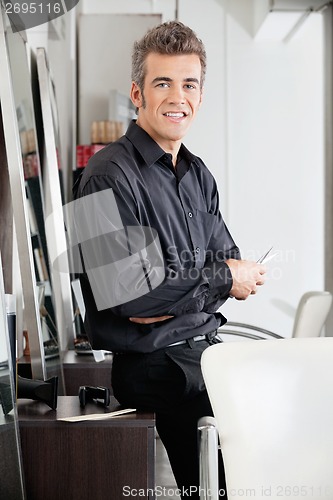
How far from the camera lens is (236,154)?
6.39 metres

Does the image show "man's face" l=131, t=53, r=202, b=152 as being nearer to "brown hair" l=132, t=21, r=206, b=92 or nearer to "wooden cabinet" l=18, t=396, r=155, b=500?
"brown hair" l=132, t=21, r=206, b=92

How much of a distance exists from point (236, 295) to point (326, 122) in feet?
15.2

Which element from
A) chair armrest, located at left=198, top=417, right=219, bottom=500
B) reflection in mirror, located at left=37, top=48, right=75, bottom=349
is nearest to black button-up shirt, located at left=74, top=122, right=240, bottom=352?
chair armrest, located at left=198, top=417, right=219, bottom=500

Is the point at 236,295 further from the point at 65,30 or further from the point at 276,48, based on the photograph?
the point at 276,48

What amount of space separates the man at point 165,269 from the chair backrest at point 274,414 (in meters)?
0.27

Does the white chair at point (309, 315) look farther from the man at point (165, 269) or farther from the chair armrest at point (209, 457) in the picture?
the chair armrest at point (209, 457)

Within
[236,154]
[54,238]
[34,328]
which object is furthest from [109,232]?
[236,154]

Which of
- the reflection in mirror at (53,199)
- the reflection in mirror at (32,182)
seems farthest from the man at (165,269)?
the reflection in mirror at (53,199)

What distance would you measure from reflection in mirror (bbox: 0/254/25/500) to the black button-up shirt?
236mm

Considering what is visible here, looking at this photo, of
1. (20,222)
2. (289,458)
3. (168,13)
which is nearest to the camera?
(289,458)

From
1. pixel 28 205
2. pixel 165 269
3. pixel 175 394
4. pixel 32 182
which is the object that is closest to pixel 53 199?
pixel 32 182

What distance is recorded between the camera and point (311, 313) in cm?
429

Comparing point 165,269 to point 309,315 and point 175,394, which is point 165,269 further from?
point 309,315

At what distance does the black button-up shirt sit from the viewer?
193cm
